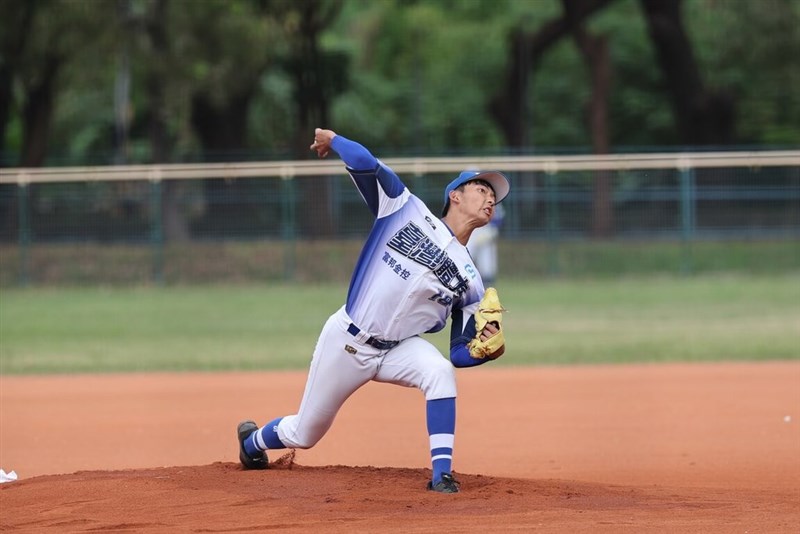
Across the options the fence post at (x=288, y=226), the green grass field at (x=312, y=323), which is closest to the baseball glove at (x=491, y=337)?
the green grass field at (x=312, y=323)

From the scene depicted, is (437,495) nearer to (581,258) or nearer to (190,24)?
(581,258)

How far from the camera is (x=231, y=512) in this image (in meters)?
5.93

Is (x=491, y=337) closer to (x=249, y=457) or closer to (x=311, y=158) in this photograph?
(x=249, y=457)

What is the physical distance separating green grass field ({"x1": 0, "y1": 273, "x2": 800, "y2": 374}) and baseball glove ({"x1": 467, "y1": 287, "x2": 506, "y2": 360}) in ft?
27.2

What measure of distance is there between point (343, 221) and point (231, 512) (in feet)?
70.5

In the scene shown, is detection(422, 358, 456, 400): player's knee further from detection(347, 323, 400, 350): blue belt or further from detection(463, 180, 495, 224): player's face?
detection(463, 180, 495, 224): player's face

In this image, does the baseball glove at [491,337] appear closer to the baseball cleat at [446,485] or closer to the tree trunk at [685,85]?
the baseball cleat at [446,485]

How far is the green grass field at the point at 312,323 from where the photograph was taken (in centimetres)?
1527

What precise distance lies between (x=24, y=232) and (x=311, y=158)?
8200 mm

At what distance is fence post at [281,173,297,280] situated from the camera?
2625 cm

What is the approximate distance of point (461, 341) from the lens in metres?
6.59

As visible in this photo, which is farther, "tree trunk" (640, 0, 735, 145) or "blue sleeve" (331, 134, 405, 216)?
"tree trunk" (640, 0, 735, 145)

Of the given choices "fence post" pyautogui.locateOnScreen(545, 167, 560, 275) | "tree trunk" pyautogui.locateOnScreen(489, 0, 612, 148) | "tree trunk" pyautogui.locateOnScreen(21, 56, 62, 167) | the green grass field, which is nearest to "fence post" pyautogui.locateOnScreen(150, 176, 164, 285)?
the green grass field

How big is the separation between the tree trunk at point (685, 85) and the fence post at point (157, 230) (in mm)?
13975
